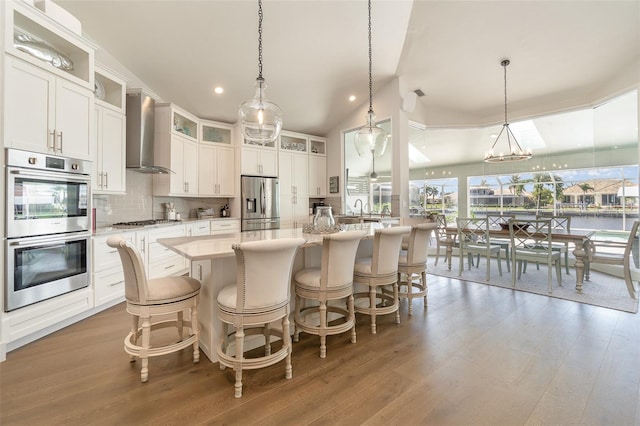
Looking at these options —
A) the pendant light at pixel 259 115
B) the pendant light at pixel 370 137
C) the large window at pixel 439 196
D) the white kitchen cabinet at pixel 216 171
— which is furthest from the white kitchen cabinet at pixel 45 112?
the large window at pixel 439 196

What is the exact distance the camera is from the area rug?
319 centimetres

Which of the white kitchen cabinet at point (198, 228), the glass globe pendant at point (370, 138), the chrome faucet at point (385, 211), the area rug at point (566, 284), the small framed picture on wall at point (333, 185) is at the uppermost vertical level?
the glass globe pendant at point (370, 138)

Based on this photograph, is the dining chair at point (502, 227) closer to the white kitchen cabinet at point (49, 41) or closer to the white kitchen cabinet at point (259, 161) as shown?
the white kitchen cabinet at point (259, 161)

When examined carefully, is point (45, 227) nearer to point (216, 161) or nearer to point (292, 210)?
point (216, 161)

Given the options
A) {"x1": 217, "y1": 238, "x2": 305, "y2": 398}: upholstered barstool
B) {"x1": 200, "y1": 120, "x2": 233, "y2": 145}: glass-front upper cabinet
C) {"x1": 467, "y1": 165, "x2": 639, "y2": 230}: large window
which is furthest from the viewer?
{"x1": 200, "y1": 120, "x2": 233, "y2": 145}: glass-front upper cabinet

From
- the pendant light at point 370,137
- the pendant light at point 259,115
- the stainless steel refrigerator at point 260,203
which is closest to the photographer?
the pendant light at point 259,115

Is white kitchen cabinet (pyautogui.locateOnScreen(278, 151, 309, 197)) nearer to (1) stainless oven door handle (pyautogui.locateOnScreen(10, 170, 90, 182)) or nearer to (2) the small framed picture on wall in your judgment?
(2) the small framed picture on wall

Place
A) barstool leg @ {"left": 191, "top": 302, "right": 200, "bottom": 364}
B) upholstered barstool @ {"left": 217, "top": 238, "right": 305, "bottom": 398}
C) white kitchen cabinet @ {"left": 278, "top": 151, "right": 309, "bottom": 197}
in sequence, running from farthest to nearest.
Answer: white kitchen cabinet @ {"left": 278, "top": 151, "right": 309, "bottom": 197} → barstool leg @ {"left": 191, "top": 302, "right": 200, "bottom": 364} → upholstered barstool @ {"left": 217, "top": 238, "right": 305, "bottom": 398}

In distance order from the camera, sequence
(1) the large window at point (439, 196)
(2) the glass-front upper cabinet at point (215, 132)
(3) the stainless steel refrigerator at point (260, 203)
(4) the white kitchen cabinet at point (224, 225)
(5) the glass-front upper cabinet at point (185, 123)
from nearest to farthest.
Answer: (5) the glass-front upper cabinet at point (185, 123) < (4) the white kitchen cabinet at point (224, 225) < (2) the glass-front upper cabinet at point (215, 132) < (3) the stainless steel refrigerator at point (260, 203) < (1) the large window at point (439, 196)

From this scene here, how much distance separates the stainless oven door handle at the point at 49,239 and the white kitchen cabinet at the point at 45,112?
73 cm

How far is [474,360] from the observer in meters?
2.01

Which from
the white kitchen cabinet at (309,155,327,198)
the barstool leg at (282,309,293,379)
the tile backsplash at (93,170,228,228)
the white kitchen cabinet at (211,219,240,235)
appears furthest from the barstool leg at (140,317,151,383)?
the white kitchen cabinet at (309,155,327,198)

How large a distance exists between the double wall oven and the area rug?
4735mm

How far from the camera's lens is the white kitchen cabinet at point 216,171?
198 inches
